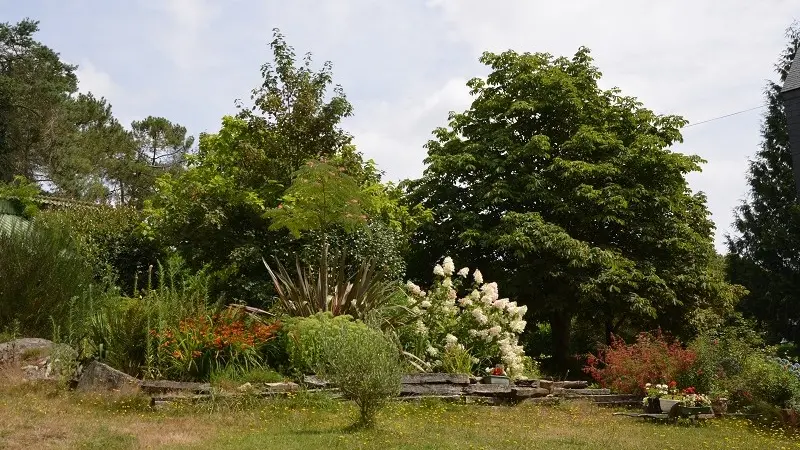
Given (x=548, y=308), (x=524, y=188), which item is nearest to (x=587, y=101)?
(x=524, y=188)

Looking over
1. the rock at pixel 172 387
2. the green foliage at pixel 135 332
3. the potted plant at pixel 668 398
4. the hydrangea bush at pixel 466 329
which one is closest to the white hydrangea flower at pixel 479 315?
the hydrangea bush at pixel 466 329

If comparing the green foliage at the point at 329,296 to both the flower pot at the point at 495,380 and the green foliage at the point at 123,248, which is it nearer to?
the flower pot at the point at 495,380

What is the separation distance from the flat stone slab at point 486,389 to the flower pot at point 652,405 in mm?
1801

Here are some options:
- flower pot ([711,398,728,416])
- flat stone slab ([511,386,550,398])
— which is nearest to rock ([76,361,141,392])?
flat stone slab ([511,386,550,398])

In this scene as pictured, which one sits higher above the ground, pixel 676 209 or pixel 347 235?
pixel 676 209

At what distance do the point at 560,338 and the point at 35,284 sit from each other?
40.5ft

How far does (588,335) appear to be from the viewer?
71.8 ft

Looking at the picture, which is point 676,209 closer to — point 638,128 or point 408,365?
point 638,128

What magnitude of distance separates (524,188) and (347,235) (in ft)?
17.3

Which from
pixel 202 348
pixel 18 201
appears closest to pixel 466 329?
pixel 202 348

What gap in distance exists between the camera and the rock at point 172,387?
8.46 meters

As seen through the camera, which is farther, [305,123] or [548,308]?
[548,308]

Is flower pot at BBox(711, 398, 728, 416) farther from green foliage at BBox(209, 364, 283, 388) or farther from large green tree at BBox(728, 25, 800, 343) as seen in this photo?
large green tree at BBox(728, 25, 800, 343)

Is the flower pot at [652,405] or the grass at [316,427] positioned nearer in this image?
the grass at [316,427]
